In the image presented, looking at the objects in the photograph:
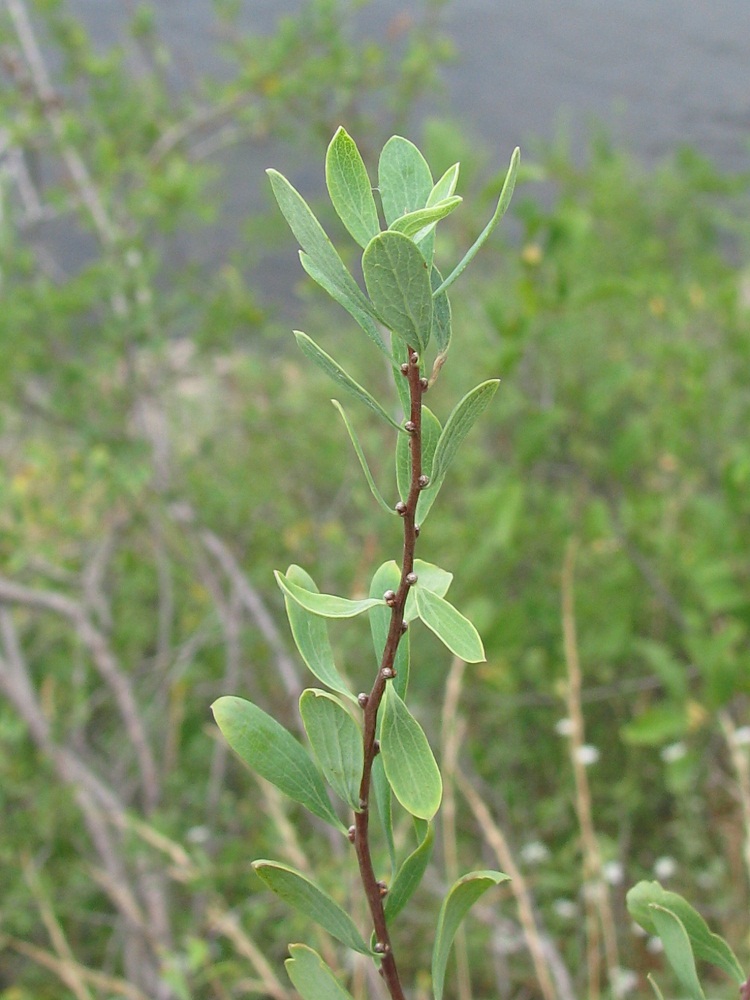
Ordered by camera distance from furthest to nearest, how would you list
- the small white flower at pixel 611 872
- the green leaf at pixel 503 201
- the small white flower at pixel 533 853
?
the small white flower at pixel 533 853 → the small white flower at pixel 611 872 → the green leaf at pixel 503 201

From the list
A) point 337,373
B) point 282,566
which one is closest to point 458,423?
point 337,373

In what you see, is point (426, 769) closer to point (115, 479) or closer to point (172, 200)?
point (115, 479)

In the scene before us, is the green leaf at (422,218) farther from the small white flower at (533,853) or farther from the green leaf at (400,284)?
the small white flower at (533,853)

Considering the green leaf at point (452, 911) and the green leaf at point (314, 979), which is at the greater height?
the green leaf at point (452, 911)

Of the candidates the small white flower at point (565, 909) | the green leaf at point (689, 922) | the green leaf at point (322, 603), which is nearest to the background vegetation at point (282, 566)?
the small white flower at point (565, 909)

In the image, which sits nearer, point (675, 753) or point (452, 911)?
point (452, 911)

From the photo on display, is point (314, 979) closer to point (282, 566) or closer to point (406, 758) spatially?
point (406, 758)

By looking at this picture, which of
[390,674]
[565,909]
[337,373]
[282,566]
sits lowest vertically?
[565,909]

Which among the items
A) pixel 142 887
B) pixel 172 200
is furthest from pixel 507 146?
pixel 142 887
